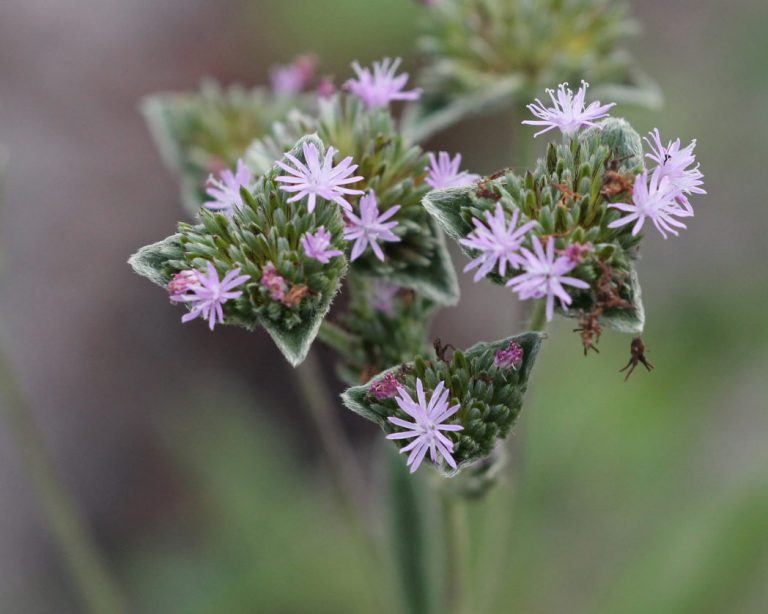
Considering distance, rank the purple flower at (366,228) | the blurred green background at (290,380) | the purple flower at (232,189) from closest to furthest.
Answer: the purple flower at (366,228) → the purple flower at (232,189) → the blurred green background at (290,380)

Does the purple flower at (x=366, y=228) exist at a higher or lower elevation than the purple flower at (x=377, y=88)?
lower

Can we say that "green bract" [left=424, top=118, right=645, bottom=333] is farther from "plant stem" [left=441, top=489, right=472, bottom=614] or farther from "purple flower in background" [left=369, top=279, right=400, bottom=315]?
"plant stem" [left=441, top=489, right=472, bottom=614]

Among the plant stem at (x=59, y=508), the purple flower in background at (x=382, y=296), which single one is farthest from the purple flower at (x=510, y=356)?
the plant stem at (x=59, y=508)

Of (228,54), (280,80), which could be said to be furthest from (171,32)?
(280,80)

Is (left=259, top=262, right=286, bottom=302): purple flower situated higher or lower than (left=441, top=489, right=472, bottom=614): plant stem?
higher

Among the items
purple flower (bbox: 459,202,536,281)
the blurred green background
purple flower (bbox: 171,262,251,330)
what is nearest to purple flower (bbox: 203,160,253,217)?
purple flower (bbox: 171,262,251,330)

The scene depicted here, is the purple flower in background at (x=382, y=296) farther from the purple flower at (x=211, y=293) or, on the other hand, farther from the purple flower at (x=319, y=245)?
the purple flower at (x=211, y=293)

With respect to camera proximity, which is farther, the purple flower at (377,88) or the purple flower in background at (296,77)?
the purple flower in background at (296,77)

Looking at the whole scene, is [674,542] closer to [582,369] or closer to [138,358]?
[582,369]
